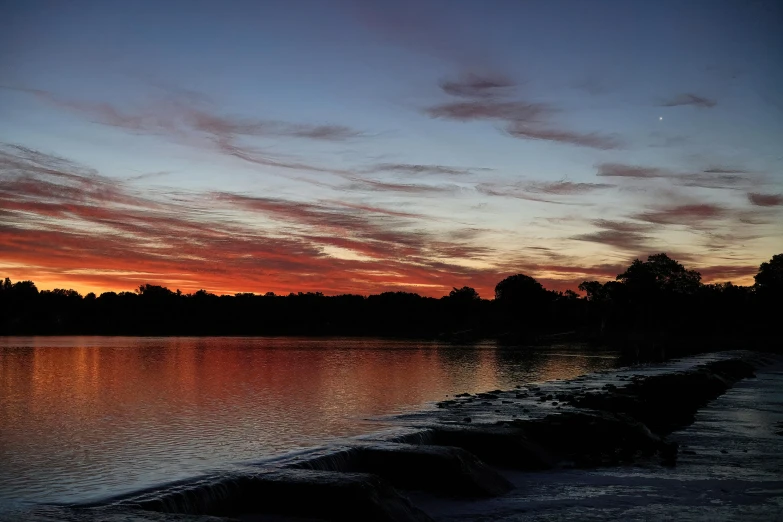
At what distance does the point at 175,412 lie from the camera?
1688 inches

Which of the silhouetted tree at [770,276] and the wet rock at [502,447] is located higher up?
the silhouetted tree at [770,276]

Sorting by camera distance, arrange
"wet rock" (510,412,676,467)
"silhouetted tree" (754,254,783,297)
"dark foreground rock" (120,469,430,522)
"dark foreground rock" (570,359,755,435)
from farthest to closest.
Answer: "silhouetted tree" (754,254,783,297)
"dark foreground rock" (570,359,755,435)
"wet rock" (510,412,676,467)
"dark foreground rock" (120,469,430,522)

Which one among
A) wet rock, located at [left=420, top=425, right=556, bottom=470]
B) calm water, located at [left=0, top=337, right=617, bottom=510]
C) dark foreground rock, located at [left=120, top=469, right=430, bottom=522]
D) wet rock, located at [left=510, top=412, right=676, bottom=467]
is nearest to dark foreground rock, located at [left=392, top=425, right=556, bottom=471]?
wet rock, located at [left=420, top=425, right=556, bottom=470]

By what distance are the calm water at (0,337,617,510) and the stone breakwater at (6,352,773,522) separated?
14.5ft

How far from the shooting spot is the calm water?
82.2 ft

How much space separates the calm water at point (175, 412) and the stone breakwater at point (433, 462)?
4.41 meters

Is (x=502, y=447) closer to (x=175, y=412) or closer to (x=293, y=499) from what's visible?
(x=293, y=499)

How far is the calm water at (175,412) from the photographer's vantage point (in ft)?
82.2

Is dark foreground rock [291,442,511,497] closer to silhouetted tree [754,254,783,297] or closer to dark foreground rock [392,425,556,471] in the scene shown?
dark foreground rock [392,425,556,471]

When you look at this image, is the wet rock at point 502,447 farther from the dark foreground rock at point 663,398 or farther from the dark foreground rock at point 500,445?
the dark foreground rock at point 663,398

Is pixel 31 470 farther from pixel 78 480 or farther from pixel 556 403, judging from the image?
pixel 556 403

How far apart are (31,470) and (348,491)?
14.5 m

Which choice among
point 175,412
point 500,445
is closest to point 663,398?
point 500,445

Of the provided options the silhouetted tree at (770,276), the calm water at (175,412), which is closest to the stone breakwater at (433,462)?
the calm water at (175,412)
